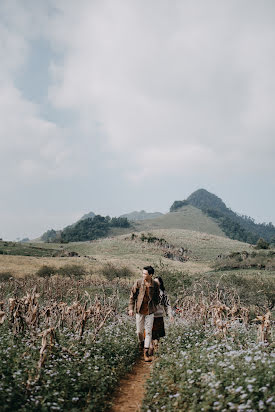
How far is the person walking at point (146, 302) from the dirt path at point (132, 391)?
15.2 inches

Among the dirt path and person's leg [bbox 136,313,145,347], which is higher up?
person's leg [bbox 136,313,145,347]

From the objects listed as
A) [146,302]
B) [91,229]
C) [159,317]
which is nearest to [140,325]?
[159,317]

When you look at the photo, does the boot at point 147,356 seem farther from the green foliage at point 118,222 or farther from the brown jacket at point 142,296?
the green foliage at point 118,222

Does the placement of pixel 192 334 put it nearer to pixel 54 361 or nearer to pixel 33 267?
pixel 54 361

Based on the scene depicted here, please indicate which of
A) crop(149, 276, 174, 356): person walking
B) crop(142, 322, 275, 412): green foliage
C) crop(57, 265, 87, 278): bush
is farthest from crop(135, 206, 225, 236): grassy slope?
crop(142, 322, 275, 412): green foliage

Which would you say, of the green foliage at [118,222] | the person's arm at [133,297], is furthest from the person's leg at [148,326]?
the green foliage at [118,222]

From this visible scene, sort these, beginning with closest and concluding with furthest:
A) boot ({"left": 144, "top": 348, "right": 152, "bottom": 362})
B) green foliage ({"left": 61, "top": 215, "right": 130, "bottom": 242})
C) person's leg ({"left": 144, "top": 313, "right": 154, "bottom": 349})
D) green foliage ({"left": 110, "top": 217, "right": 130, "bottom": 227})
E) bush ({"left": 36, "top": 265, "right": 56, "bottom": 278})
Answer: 1. person's leg ({"left": 144, "top": 313, "right": 154, "bottom": 349})
2. boot ({"left": 144, "top": 348, "right": 152, "bottom": 362})
3. bush ({"left": 36, "top": 265, "right": 56, "bottom": 278})
4. green foliage ({"left": 61, "top": 215, "right": 130, "bottom": 242})
5. green foliage ({"left": 110, "top": 217, "right": 130, "bottom": 227})

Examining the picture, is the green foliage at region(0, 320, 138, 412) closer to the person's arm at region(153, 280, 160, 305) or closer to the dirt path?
the dirt path

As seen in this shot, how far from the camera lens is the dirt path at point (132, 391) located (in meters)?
5.32

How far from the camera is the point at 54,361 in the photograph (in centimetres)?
566

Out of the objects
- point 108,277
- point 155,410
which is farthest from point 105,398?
point 108,277

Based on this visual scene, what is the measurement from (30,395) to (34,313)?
234cm

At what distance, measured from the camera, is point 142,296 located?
285 inches

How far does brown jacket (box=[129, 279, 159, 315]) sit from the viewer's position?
723 centimetres
